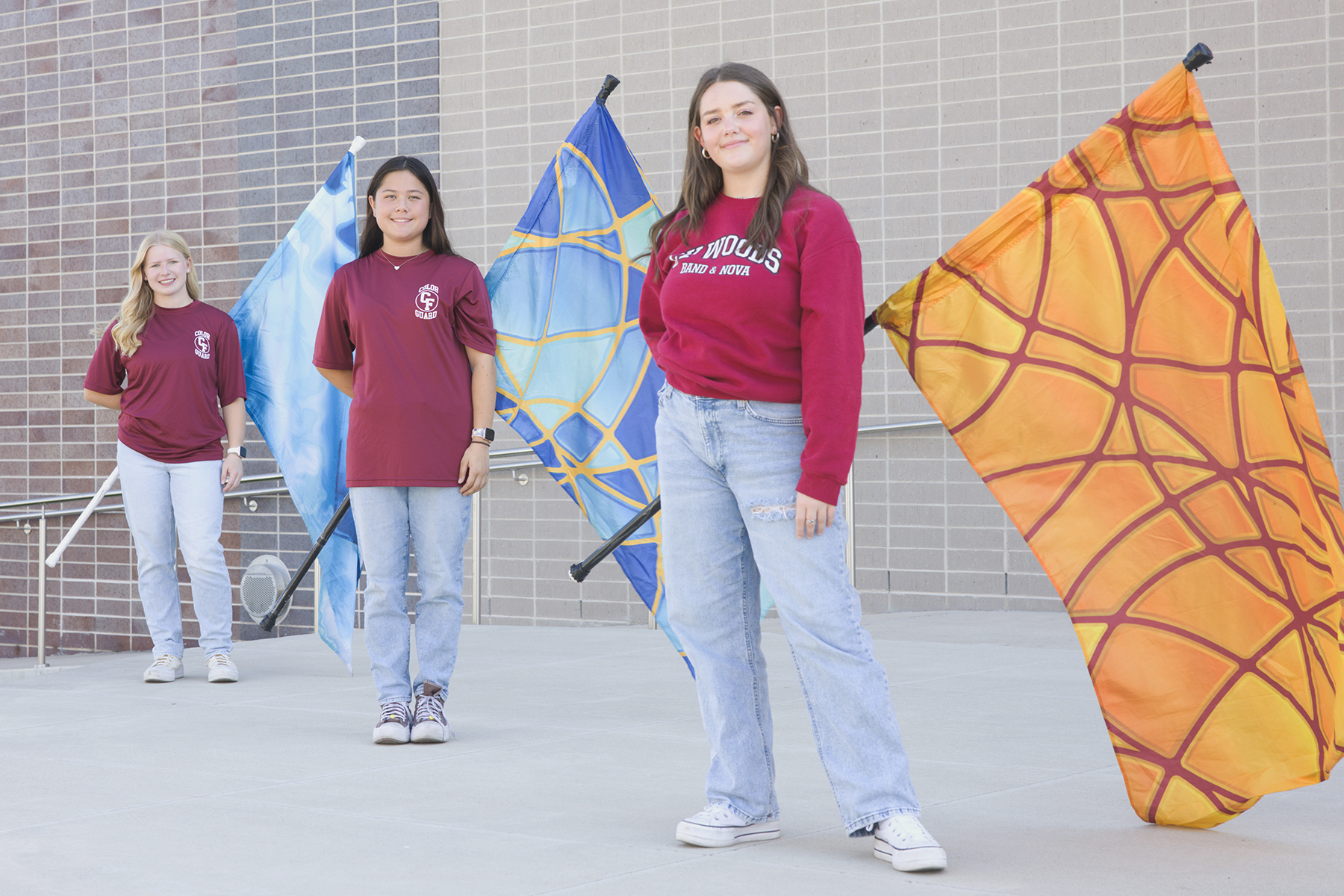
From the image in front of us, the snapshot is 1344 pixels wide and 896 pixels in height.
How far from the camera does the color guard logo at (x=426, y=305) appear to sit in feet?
11.7

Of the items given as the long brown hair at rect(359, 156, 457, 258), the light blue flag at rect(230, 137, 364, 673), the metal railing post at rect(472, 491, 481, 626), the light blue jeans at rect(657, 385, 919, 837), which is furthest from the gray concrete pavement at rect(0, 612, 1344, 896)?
the metal railing post at rect(472, 491, 481, 626)

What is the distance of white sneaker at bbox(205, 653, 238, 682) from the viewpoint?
468cm

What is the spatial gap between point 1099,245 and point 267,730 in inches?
97.5

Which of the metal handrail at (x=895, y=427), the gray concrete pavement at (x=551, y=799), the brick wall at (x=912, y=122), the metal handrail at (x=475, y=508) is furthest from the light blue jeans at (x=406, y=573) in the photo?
the brick wall at (x=912, y=122)

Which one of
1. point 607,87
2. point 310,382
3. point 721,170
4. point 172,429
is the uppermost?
point 607,87

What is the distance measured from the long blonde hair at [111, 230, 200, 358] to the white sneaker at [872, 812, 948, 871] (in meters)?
3.47

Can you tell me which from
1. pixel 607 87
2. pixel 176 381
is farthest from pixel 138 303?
pixel 607 87

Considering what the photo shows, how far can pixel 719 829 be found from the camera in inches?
95.0

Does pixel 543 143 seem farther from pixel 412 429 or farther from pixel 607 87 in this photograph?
pixel 412 429

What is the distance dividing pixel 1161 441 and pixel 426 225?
2.03 metres

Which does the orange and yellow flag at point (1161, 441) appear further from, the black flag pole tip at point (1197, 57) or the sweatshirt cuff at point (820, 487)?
the sweatshirt cuff at point (820, 487)

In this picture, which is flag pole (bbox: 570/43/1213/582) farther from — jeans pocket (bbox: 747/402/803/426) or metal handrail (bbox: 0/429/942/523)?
metal handrail (bbox: 0/429/942/523)

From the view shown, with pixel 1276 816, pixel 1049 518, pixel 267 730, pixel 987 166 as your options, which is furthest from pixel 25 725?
pixel 987 166

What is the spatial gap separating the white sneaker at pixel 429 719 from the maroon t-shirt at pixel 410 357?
0.54 metres
